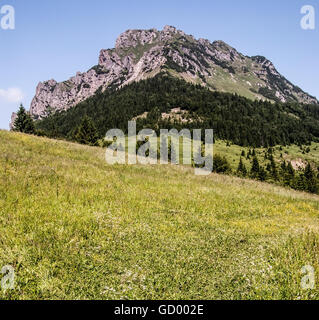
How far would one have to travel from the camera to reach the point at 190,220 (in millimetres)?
9234

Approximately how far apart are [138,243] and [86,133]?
79437 millimetres

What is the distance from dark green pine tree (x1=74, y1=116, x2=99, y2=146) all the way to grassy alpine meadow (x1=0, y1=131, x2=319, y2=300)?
69702mm

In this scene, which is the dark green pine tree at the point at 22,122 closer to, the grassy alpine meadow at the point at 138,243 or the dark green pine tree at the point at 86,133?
the dark green pine tree at the point at 86,133

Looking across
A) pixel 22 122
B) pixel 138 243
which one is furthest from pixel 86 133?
pixel 138 243

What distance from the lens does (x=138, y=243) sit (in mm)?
6766

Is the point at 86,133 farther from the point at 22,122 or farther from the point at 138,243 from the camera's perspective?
the point at 138,243

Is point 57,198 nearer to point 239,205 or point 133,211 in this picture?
point 133,211

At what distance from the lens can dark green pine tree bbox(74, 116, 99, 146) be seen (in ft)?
260

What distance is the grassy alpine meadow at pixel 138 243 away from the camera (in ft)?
16.1

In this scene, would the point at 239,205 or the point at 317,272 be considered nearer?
the point at 317,272

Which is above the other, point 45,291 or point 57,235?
point 57,235

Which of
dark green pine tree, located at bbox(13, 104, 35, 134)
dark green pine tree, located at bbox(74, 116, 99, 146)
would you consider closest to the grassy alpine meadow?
dark green pine tree, located at bbox(74, 116, 99, 146)
